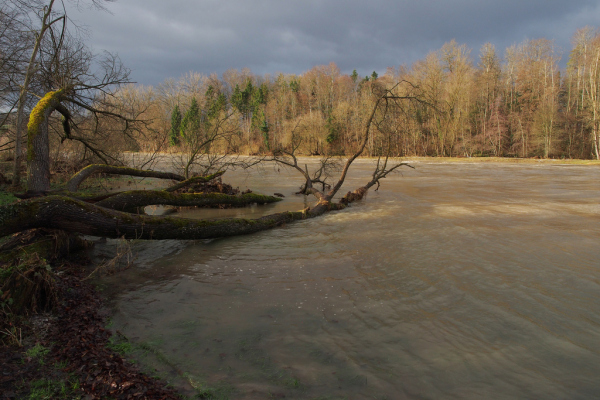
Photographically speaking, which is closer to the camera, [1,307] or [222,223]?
[1,307]

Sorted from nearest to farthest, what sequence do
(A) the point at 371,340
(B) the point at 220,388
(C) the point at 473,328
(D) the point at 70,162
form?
(B) the point at 220,388, (A) the point at 371,340, (C) the point at 473,328, (D) the point at 70,162

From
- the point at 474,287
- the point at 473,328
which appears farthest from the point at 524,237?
the point at 473,328

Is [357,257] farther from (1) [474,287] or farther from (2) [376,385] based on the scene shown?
(2) [376,385]

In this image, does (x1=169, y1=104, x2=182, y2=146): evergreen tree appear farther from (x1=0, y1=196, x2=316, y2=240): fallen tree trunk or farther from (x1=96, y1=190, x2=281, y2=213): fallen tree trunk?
(x1=0, y1=196, x2=316, y2=240): fallen tree trunk

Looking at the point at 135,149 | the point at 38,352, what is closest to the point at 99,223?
the point at 38,352

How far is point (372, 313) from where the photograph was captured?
4508 millimetres

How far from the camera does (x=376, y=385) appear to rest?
3141 mm

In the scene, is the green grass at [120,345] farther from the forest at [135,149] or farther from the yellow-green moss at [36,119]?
the yellow-green moss at [36,119]

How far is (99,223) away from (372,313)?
4581 millimetres

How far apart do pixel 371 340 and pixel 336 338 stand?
39 cm

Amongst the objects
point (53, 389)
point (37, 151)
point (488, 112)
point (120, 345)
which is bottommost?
point (120, 345)

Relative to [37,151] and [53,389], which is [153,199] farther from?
[53,389]

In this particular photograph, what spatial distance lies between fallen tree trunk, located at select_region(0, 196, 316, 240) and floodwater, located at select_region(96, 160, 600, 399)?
1.38ft

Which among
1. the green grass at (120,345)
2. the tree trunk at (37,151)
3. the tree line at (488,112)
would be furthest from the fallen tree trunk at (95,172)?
the tree line at (488,112)
